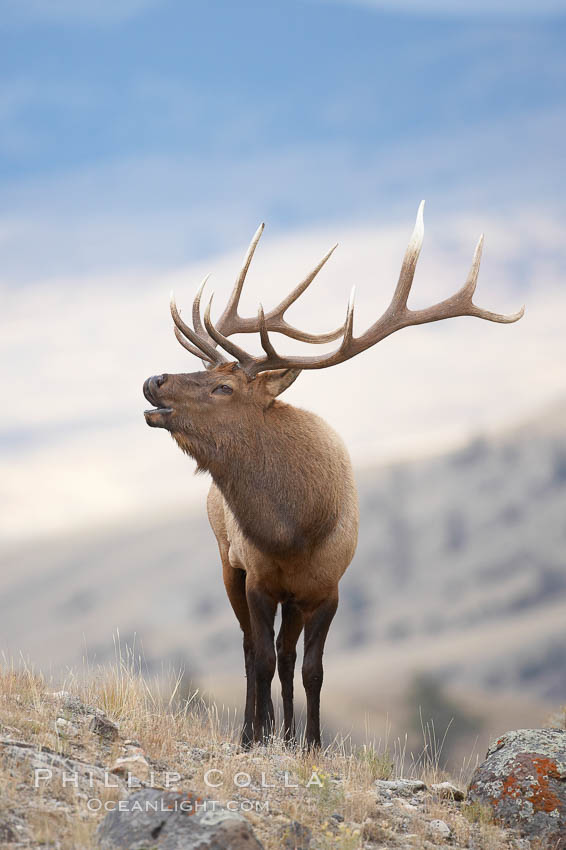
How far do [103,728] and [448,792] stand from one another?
248 cm

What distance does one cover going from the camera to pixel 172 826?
220 inches

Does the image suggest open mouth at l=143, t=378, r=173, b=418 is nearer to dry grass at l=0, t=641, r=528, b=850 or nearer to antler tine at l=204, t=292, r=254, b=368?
antler tine at l=204, t=292, r=254, b=368

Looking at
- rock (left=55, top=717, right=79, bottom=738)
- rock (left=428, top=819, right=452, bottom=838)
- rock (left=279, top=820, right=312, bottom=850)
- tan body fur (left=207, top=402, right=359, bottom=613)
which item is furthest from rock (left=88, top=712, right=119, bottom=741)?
rock (left=428, top=819, right=452, bottom=838)

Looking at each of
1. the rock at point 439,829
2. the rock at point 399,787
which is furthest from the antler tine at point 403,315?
the rock at point 439,829

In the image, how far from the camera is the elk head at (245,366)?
897cm

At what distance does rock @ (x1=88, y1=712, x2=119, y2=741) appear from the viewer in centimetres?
758

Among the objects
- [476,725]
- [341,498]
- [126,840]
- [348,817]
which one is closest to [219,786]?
[348,817]

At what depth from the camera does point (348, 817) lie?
7027 millimetres

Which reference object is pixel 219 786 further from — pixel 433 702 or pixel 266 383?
pixel 433 702

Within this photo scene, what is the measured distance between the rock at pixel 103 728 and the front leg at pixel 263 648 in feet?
5.79

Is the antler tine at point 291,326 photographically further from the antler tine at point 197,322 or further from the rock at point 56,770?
the rock at point 56,770

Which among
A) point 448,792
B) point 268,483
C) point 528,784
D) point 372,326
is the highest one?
point 372,326

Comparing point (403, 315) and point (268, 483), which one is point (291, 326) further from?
point (268, 483)

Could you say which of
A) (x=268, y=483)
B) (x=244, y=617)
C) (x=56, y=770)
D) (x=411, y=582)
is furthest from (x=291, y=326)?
(x=411, y=582)
